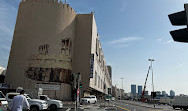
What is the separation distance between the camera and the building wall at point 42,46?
4409 centimetres

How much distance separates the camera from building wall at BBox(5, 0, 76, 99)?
44094 millimetres

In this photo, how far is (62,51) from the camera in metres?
47.1

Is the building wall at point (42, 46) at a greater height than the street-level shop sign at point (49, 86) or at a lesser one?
greater

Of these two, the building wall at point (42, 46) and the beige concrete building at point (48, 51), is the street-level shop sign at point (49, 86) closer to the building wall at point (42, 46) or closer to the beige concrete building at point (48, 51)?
the beige concrete building at point (48, 51)

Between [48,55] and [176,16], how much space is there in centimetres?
4504

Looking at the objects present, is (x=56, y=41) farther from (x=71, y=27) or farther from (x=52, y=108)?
(x=52, y=108)

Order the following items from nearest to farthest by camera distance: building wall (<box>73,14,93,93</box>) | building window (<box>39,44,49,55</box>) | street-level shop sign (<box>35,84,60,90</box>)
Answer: street-level shop sign (<box>35,84,60,90</box>) → building window (<box>39,44,49,55</box>) → building wall (<box>73,14,93,93</box>)

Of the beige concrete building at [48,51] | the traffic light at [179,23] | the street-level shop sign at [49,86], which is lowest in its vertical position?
the street-level shop sign at [49,86]

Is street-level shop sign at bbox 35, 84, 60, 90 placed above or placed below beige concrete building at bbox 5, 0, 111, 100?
below

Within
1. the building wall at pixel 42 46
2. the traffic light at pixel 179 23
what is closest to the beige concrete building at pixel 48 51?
the building wall at pixel 42 46

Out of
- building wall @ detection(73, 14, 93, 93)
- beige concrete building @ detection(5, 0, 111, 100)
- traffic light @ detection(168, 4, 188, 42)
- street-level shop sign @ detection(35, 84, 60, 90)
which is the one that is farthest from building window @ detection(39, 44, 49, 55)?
traffic light @ detection(168, 4, 188, 42)

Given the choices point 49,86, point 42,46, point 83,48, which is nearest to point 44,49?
point 42,46

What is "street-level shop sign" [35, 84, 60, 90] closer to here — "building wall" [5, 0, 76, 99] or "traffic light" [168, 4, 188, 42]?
"building wall" [5, 0, 76, 99]

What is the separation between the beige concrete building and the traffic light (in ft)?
142
